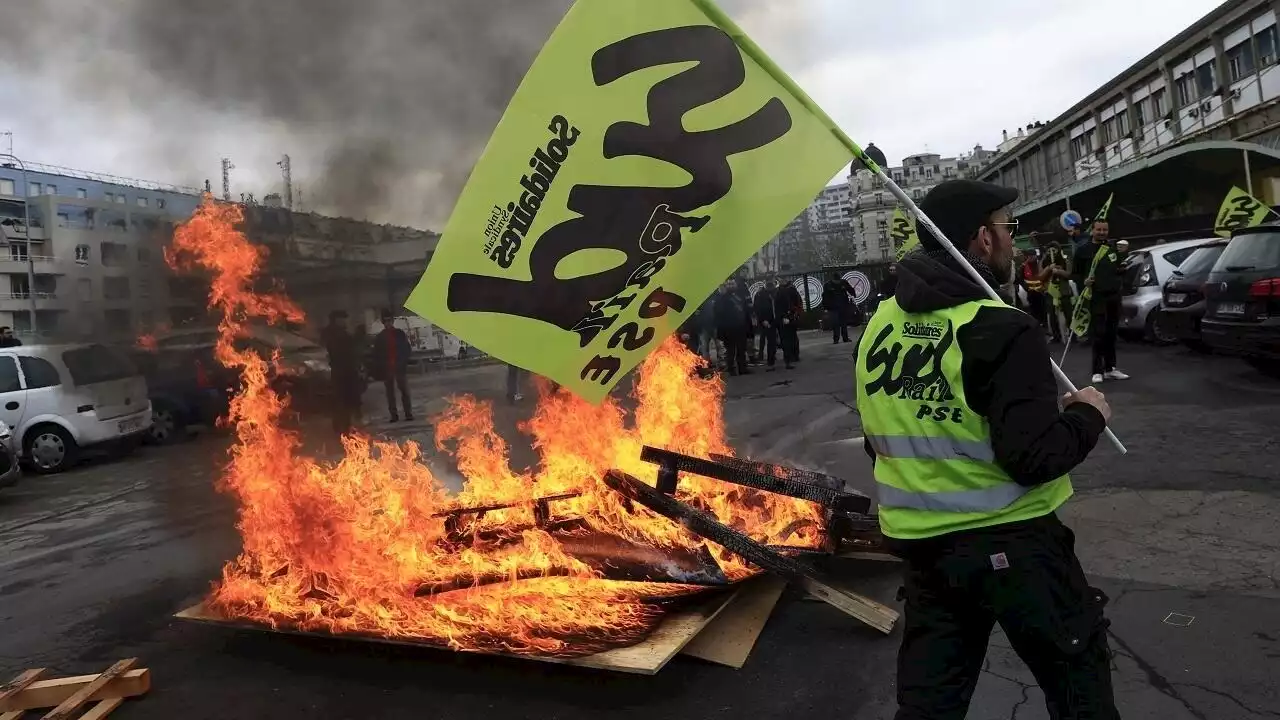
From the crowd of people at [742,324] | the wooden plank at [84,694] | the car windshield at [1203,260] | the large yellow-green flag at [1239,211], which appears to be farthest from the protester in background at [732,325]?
the wooden plank at [84,694]

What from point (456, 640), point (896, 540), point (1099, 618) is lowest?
point (456, 640)

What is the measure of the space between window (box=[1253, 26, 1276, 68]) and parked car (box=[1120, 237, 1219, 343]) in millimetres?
16513

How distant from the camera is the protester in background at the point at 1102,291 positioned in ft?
28.3

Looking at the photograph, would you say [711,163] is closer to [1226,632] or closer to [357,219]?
[357,219]

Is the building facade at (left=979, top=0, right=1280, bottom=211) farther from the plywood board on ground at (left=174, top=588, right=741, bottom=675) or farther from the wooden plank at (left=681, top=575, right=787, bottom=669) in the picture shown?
the plywood board on ground at (left=174, top=588, right=741, bottom=675)

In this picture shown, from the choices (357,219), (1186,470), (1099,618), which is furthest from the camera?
(1186,470)

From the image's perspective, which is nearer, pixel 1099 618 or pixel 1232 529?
pixel 1099 618

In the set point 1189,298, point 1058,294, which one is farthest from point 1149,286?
point 1189,298

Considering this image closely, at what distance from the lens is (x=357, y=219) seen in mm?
4898

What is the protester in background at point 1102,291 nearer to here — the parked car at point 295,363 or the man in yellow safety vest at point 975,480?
the man in yellow safety vest at point 975,480

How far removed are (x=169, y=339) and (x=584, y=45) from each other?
4846 mm

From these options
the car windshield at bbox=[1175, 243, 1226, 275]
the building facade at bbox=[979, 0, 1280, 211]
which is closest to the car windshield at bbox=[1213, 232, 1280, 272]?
the car windshield at bbox=[1175, 243, 1226, 275]

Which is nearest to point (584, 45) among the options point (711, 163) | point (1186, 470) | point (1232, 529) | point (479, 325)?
point (711, 163)

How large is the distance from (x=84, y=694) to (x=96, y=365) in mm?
6711
